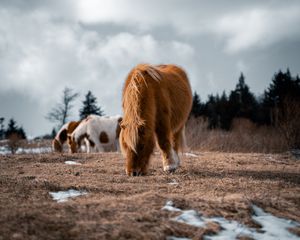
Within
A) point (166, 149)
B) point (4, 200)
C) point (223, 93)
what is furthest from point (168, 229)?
point (223, 93)

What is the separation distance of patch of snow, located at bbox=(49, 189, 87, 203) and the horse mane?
1868mm

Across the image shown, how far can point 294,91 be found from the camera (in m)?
45.8

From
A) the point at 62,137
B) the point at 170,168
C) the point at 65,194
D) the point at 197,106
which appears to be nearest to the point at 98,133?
the point at 62,137

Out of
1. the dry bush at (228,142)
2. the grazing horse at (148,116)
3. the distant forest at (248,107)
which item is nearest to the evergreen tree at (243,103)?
the distant forest at (248,107)

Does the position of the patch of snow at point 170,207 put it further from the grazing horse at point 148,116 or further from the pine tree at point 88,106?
the pine tree at point 88,106

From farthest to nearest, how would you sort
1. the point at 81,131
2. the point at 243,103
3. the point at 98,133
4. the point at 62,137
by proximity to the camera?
1. the point at 243,103
2. the point at 62,137
3. the point at 81,131
4. the point at 98,133

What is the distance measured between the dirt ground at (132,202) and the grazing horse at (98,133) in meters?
10.6

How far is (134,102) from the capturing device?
709cm

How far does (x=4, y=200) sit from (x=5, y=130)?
56030 millimetres

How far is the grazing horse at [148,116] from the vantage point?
696 centimetres

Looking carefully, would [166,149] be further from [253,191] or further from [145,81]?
[253,191]

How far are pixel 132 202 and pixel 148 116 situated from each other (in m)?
2.86

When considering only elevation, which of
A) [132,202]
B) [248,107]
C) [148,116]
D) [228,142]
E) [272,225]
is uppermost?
[248,107]

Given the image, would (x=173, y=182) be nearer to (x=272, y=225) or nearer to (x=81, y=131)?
Result: (x=272, y=225)
